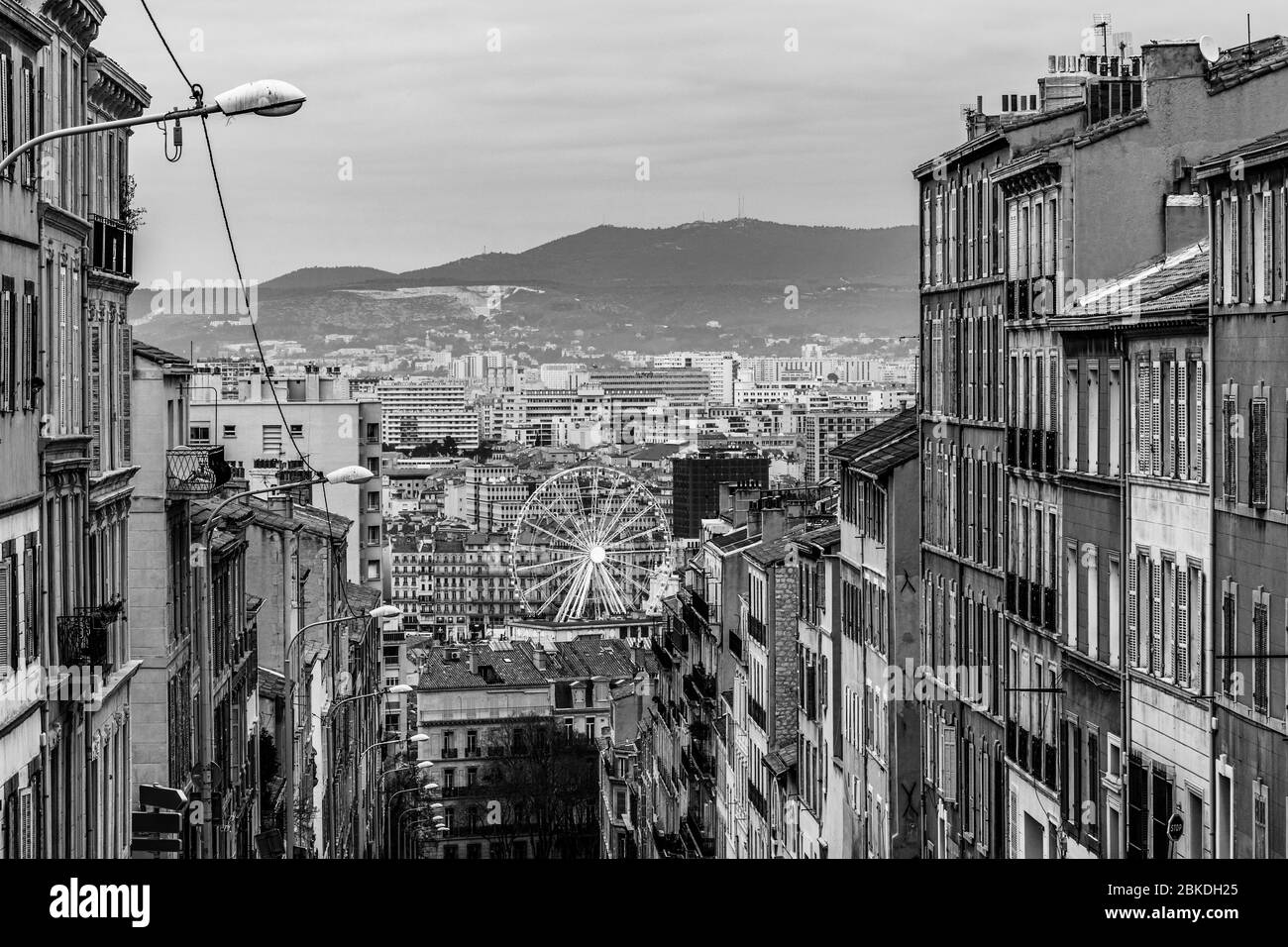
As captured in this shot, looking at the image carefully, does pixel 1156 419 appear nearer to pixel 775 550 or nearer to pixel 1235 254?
pixel 1235 254

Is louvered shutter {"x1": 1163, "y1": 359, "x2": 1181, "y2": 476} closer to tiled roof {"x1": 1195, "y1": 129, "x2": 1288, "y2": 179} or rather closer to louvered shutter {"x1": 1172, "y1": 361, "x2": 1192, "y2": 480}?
louvered shutter {"x1": 1172, "y1": 361, "x2": 1192, "y2": 480}

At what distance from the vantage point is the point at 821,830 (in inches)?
2485

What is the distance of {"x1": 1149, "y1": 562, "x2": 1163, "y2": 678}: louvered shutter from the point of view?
34.4 m

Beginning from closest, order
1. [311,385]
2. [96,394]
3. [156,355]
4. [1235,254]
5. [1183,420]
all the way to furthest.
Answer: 1. [1235,254]
2. [1183,420]
3. [96,394]
4. [156,355]
5. [311,385]

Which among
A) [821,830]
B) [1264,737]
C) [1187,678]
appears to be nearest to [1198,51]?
[1187,678]

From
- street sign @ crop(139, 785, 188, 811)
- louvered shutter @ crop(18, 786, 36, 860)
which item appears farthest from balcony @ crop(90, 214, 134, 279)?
A: louvered shutter @ crop(18, 786, 36, 860)

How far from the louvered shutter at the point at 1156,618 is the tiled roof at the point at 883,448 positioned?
20472mm

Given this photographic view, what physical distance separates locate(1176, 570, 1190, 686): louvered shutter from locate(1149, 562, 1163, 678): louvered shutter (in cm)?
80

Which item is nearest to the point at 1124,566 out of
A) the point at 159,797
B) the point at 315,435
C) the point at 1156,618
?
the point at 1156,618

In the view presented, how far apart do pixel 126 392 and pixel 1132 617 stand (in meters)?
16.1

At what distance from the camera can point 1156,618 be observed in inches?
1364

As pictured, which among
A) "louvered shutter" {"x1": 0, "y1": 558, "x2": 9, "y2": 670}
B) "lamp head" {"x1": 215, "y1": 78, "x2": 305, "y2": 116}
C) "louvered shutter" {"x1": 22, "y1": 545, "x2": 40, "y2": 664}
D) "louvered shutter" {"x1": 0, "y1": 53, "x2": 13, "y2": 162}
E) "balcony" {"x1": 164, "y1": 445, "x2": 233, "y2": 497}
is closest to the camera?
"lamp head" {"x1": 215, "y1": 78, "x2": 305, "y2": 116}

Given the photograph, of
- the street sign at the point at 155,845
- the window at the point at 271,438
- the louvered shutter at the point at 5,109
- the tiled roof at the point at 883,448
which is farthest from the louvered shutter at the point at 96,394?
the window at the point at 271,438

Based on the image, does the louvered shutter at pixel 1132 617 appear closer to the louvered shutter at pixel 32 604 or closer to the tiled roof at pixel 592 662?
the louvered shutter at pixel 32 604
